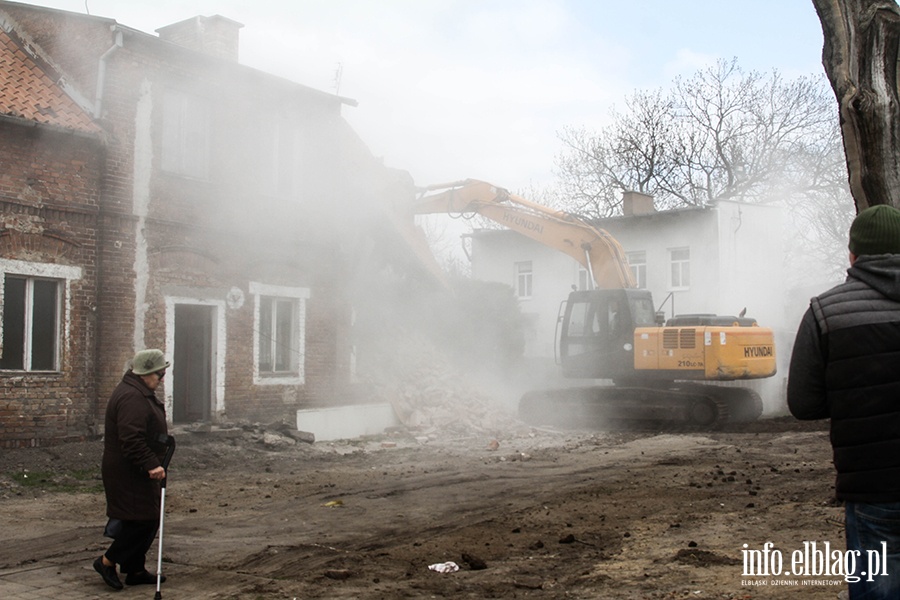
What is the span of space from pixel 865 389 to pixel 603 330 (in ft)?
49.1

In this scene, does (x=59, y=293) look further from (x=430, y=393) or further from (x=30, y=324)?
(x=430, y=393)

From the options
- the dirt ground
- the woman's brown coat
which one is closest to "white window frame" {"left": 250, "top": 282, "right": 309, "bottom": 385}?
the dirt ground

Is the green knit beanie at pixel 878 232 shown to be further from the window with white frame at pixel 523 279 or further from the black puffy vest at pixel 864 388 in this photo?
the window with white frame at pixel 523 279

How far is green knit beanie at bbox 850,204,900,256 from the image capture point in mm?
3576

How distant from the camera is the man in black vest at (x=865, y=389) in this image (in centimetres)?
338

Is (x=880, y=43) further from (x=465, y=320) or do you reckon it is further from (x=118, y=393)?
(x=465, y=320)

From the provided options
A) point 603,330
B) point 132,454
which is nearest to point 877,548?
point 132,454

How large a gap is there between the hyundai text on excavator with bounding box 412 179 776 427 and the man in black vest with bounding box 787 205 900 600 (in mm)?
13589

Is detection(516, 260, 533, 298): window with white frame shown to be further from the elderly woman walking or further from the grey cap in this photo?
the elderly woman walking

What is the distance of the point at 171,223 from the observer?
47.7 feet

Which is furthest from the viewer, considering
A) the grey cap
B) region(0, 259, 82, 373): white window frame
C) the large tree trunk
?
region(0, 259, 82, 373): white window frame

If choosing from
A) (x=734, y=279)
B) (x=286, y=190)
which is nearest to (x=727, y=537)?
(x=286, y=190)

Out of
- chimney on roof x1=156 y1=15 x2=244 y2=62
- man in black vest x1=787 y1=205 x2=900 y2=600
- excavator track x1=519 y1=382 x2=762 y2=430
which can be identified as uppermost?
chimney on roof x1=156 y1=15 x2=244 y2=62

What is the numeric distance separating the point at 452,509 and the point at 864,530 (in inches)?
236
